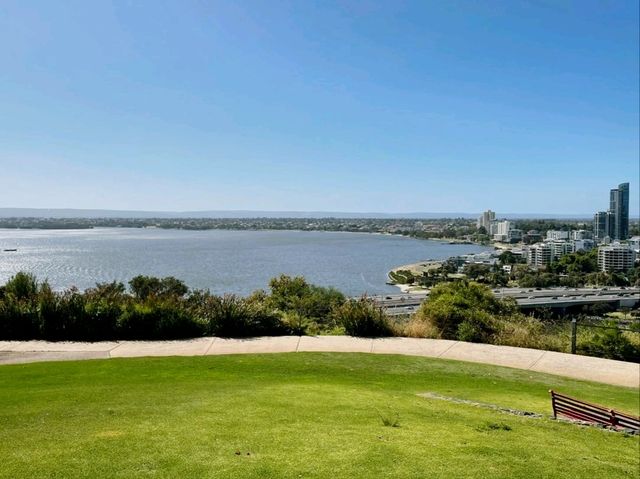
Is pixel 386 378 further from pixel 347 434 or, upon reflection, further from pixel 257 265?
pixel 257 265

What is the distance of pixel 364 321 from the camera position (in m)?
12.5

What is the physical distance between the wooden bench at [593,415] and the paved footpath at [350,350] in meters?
3.08

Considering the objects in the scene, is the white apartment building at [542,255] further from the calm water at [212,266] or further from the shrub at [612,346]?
the shrub at [612,346]

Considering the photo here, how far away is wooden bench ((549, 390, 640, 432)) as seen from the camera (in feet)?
20.8

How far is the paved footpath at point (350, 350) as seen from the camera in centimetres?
961

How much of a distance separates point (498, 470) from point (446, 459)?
0.44 meters

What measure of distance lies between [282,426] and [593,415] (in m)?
4.09

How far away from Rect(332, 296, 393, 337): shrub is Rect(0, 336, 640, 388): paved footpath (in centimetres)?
56

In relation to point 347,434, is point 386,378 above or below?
below

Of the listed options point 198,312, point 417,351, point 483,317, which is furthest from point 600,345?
point 198,312

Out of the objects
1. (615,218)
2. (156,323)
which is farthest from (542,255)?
(156,323)

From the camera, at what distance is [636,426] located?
20.8 feet

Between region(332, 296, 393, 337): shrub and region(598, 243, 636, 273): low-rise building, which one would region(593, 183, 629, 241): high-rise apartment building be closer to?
region(598, 243, 636, 273): low-rise building

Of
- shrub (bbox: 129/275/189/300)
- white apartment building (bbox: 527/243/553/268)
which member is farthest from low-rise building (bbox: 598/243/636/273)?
shrub (bbox: 129/275/189/300)
